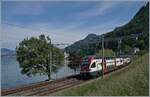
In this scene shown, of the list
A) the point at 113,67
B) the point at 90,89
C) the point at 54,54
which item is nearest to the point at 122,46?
the point at 54,54

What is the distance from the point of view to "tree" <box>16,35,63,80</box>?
63.4m

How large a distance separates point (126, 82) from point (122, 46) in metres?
98.9

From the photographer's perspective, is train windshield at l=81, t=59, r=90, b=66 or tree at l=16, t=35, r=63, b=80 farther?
tree at l=16, t=35, r=63, b=80

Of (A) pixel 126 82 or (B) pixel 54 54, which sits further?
(B) pixel 54 54

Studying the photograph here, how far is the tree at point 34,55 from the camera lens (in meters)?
63.4

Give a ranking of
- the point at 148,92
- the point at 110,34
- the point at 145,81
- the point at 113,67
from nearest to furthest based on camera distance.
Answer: the point at 148,92
the point at 145,81
the point at 113,67
the point at 110,34

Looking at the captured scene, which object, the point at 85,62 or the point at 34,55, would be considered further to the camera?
the point at 34,55

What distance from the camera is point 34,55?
65.1m

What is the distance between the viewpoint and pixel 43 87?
2377 centimetres

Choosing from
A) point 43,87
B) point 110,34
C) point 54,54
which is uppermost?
point 110,34

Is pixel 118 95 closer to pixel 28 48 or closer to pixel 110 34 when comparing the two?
pixel 28 48

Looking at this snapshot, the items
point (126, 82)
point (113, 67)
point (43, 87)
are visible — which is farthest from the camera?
point (113, 67)

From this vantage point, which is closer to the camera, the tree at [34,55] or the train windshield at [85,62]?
the train windshield at [85,62]

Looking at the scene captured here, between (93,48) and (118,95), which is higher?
(93,48)
